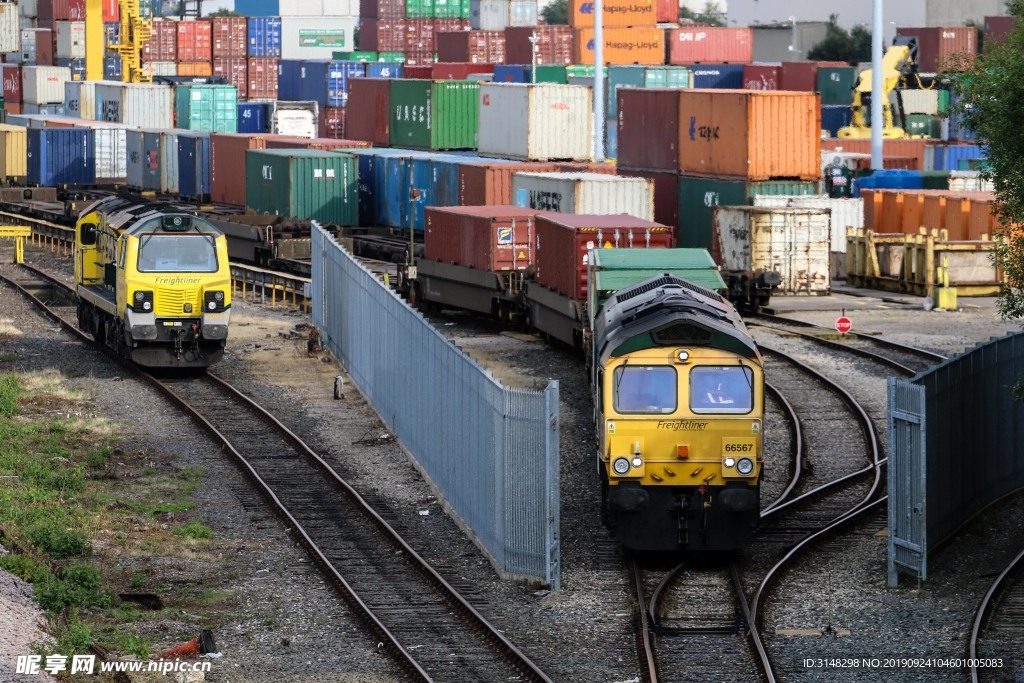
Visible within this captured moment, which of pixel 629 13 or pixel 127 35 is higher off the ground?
pixel 629 13

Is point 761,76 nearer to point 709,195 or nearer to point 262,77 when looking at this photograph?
point 262,77

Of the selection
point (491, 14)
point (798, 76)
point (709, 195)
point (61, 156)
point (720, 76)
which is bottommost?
point (709, 195)

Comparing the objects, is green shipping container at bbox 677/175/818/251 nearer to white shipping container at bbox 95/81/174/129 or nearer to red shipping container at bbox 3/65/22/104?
white shipping container at bbox 95/81/174/129

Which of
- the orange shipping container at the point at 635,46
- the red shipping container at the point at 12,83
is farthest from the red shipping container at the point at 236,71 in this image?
the orange shipping container at the point at 635,46

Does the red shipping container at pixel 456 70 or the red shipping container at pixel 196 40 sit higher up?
the red shipping container at pixel 196 40

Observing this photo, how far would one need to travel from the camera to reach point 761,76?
307ft

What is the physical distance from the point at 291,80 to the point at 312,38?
45426mm

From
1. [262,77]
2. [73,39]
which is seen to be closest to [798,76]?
[262,77]

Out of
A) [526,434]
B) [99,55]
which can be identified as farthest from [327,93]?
[526,434]

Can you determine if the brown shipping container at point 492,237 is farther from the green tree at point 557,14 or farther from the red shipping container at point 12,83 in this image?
the green tree at point 557,14

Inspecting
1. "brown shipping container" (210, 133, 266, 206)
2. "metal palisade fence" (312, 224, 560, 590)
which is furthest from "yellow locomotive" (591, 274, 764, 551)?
"brown shipping container" (210, 133, 266, 206)

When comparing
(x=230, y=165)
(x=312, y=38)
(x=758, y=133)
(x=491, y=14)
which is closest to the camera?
(x=758, y=133)

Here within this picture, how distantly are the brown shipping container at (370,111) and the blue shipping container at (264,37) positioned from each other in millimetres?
40876

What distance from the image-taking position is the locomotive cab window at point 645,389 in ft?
55.7
